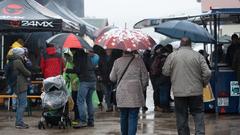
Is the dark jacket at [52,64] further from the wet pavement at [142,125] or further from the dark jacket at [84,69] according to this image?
the dark jacket at [84,69]

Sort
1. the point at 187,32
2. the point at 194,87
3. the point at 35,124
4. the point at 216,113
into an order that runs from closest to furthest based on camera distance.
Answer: the point at 194,87
the point at 187,32
the point at 35,124
the point at 216,113

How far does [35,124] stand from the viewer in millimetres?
11820

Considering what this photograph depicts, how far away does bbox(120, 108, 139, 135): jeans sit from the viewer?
8828mm

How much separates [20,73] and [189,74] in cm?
391

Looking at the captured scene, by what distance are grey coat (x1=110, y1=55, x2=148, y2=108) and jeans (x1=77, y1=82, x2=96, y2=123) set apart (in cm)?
192

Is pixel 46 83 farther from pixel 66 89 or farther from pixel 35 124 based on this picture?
pixel 35 124

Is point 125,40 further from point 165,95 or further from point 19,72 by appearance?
point 165,95

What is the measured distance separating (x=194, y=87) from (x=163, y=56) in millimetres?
5030

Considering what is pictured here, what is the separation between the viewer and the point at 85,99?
1098 centimetres

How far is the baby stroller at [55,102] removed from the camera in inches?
435

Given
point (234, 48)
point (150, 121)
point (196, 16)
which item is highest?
point (196, 16)

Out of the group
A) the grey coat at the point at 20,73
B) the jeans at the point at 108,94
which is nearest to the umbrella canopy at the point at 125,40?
the grey coat at the point at 20,73

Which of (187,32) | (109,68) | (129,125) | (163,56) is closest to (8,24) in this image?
(109,68)

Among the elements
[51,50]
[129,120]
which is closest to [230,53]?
[51,50]
